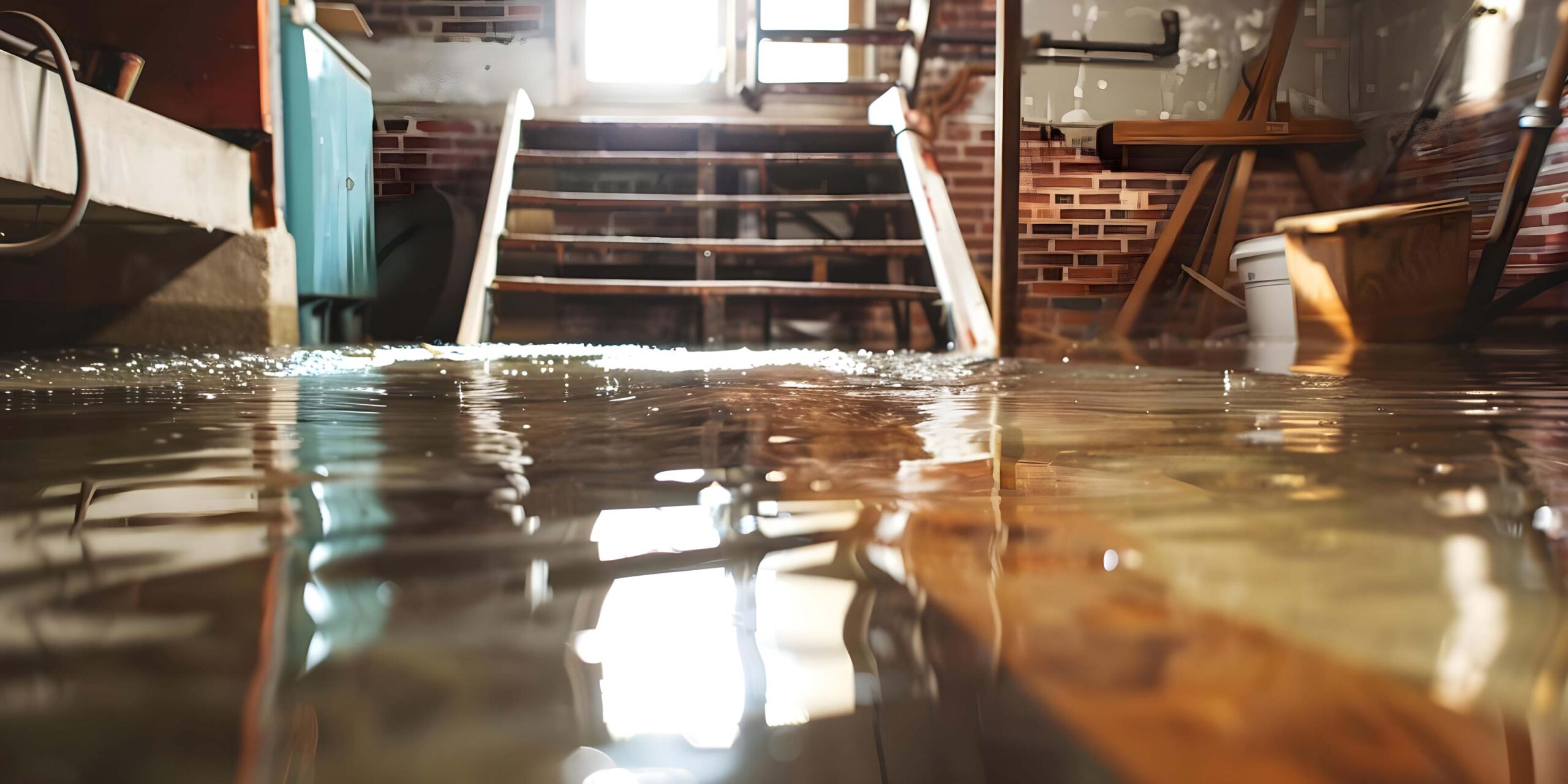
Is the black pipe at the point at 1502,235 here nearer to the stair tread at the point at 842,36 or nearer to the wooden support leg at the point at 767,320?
the stair tread at the point at 842,36

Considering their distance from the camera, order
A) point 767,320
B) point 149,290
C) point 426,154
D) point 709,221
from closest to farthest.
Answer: point 149,290, point 709,221, point 767,320, point 426,154

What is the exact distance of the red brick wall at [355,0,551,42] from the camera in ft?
14.7

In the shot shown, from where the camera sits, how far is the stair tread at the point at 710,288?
118 inches

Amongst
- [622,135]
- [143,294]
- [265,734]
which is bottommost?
[265,734]

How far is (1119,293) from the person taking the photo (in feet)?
15.4

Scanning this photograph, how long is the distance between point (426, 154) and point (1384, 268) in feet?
13.5

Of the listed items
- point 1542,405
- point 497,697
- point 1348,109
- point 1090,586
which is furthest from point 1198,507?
point 1348,109

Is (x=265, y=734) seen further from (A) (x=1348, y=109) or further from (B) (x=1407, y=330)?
(A) (x=1348, y=109)

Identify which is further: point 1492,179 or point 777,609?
point 1492,179

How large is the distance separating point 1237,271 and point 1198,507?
4.22 m

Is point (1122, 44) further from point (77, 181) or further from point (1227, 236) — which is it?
point (77, 181)

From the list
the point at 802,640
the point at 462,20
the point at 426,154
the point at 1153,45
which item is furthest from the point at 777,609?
the point at 1153,45

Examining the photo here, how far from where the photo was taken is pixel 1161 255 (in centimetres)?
456

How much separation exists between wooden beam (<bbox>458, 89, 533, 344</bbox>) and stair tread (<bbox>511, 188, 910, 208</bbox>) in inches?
3.6
